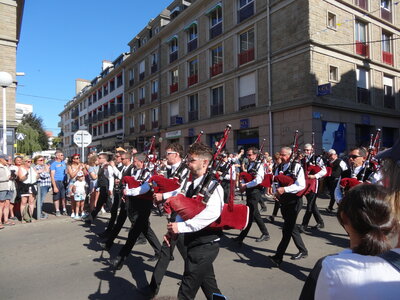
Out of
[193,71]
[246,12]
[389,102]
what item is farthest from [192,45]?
[389,102]

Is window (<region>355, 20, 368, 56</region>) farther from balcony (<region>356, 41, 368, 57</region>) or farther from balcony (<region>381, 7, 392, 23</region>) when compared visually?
balcony (<region>381, 7, 392, 23</region>)

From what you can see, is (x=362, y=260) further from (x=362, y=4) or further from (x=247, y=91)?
(x=362, y=4)

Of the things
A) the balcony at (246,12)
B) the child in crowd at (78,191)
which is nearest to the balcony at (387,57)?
the balcony at (246,12)

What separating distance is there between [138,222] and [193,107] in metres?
20.2

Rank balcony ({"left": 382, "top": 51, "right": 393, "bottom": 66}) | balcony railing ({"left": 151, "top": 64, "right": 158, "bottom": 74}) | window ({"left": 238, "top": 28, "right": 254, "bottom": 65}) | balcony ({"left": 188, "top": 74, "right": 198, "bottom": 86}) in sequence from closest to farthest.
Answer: window ({"left": 238, "top": 28, "right": 254, "bottom": 65}) → balcony ({"left": 382, "top": 51, "right": 393, "bottom": 66}) → balcony ({"left": 188, "top": 74, "right": 198, "bottom": 86}) → balcony railing ({"left": 151, "top": 64, "right": 158, "bottom": 74})

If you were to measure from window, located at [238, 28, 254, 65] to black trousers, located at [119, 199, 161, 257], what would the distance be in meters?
16.1


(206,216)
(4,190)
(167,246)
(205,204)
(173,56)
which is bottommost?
(167,246)

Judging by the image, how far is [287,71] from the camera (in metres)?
16.6

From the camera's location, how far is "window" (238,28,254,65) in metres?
18.9

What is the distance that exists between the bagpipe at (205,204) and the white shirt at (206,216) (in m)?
0.04

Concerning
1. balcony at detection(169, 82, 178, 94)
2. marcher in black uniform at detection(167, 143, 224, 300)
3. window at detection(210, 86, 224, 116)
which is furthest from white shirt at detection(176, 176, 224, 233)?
balcony at detection(169, 82, 178, 94)

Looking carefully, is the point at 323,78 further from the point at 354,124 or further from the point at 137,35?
the point at 137,35

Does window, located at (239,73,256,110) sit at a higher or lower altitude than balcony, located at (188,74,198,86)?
lower

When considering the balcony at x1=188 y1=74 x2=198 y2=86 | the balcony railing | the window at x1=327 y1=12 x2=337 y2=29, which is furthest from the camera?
the balcony railing
